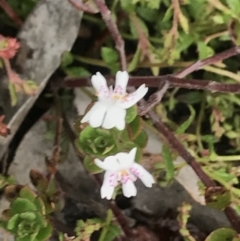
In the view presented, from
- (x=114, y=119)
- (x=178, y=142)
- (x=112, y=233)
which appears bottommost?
(x=112, y=233)

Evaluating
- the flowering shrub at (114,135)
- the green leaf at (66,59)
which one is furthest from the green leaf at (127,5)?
the flowering shrub at (114,135)

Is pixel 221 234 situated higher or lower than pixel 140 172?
lower

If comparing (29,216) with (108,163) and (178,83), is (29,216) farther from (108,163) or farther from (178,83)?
(178,83)

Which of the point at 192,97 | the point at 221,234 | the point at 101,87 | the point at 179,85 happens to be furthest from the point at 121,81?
the point at 192,97

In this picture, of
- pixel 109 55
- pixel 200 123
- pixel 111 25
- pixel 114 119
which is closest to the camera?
pixel 114 119

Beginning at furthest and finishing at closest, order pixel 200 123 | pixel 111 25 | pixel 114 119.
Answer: pixel 200 123
pixel 111 25
pixel 114 119

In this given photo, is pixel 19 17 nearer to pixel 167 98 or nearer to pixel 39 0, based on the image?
pixel 39 0

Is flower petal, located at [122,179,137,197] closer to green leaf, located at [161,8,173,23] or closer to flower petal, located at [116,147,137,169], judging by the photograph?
flower petal, located at [116,147,137,169]

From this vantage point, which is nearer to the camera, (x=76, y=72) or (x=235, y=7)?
(x=235, y=7)
